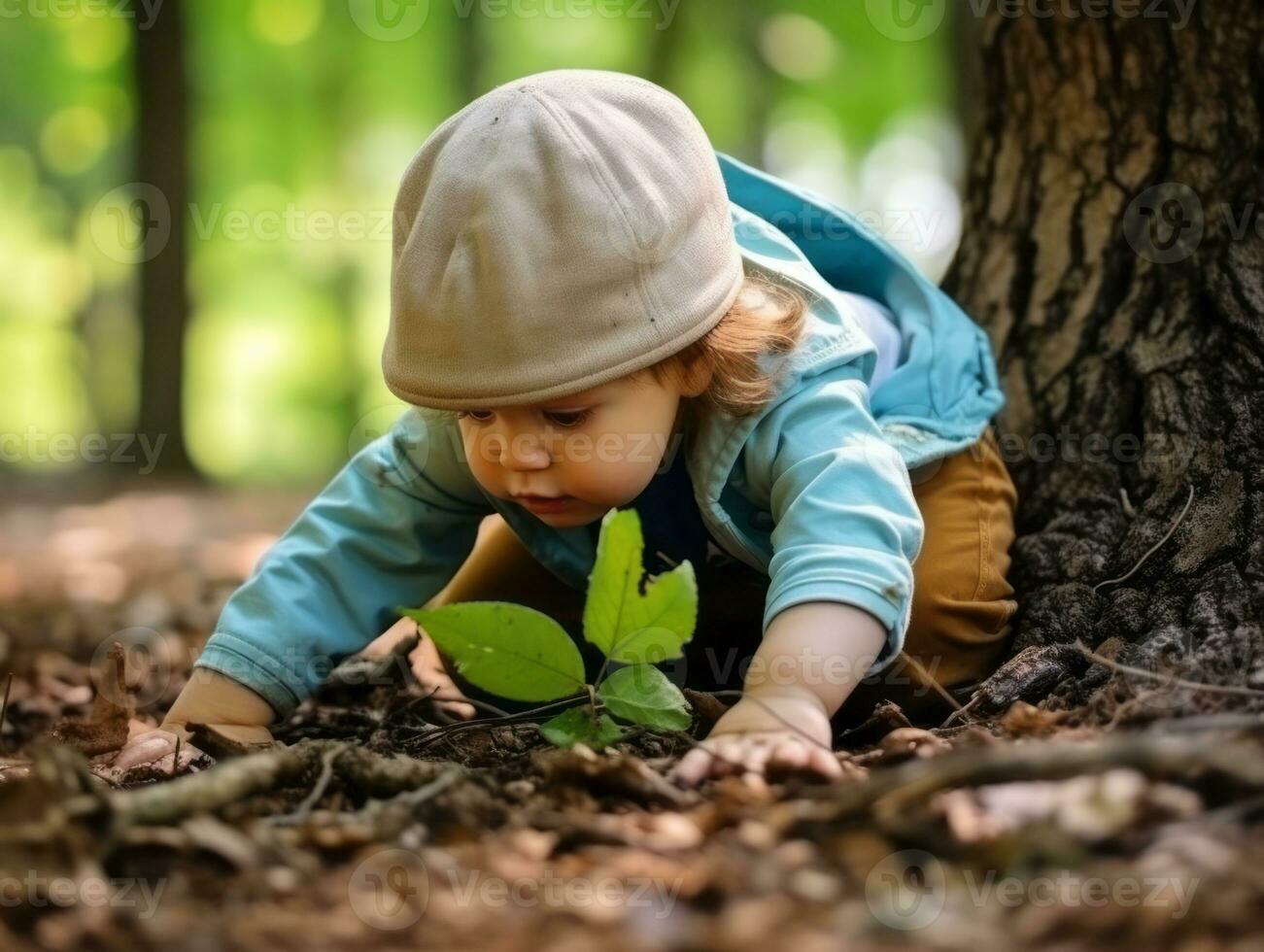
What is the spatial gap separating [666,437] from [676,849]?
3.26ft

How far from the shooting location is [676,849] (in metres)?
1.43

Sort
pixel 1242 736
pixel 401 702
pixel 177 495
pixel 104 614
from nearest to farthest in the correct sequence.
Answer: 1. pixel 1242 736
2. pixel 401 702
3. pixel 104 614
4. pixel 177 495

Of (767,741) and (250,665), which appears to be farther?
(250,665)

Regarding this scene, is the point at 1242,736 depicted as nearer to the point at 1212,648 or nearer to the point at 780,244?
the point at 1212,648

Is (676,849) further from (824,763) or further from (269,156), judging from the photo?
(269,156)

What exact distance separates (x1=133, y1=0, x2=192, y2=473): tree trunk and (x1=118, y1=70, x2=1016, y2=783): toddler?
739 cm

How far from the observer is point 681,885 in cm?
131

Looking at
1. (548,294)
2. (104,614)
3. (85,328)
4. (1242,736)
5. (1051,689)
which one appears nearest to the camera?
(1242,736)

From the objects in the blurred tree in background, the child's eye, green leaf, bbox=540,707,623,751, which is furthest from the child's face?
the blurred tree in background

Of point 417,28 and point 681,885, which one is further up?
point 417,28

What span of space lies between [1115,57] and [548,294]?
5.14ft

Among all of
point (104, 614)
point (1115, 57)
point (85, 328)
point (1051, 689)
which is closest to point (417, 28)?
point (85, 328)

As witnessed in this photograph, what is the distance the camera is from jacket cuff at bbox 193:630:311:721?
2520 mm

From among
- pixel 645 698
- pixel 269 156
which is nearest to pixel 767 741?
pixel 645 698
